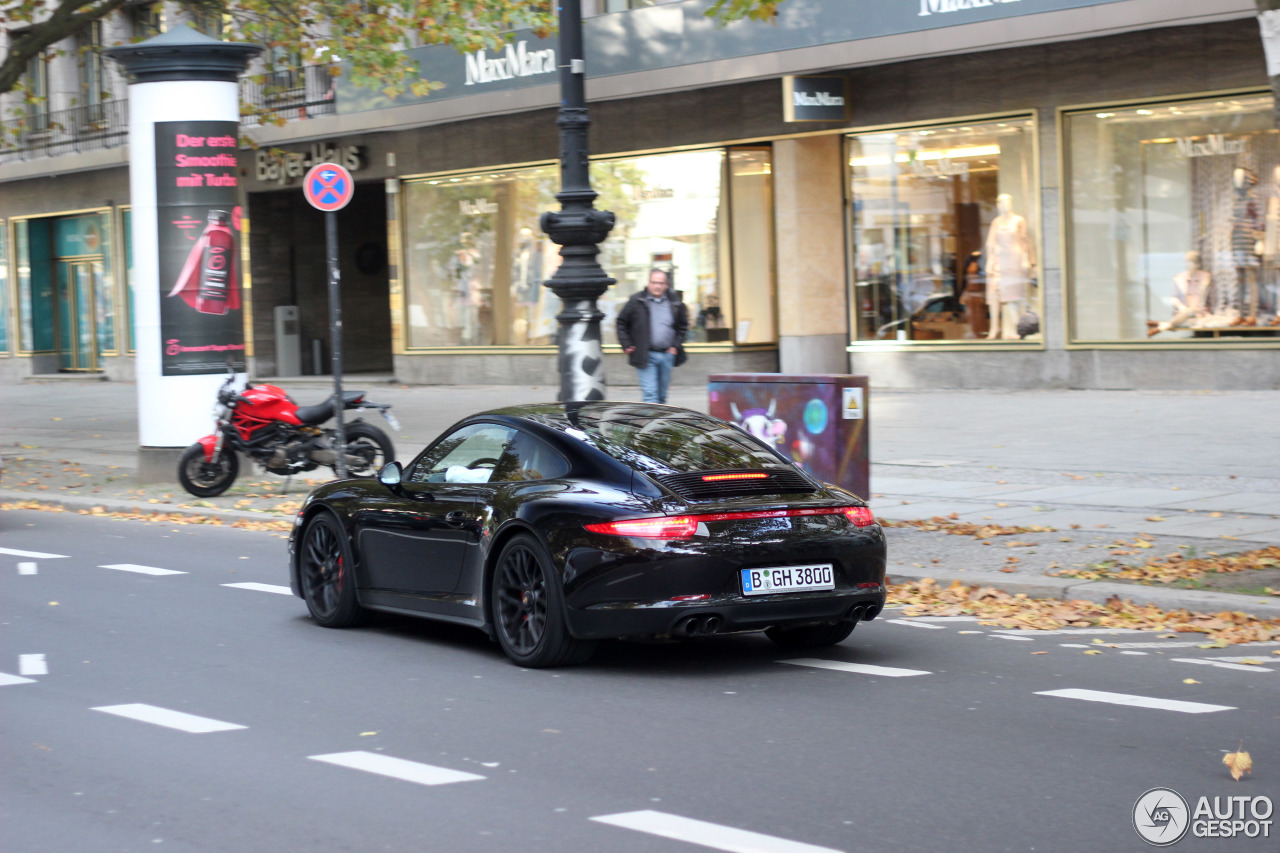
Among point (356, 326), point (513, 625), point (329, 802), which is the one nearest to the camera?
point (329, 802)

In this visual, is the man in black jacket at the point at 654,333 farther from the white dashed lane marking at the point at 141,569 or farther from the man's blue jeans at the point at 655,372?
the white dashed lane marking at the point at 141,569

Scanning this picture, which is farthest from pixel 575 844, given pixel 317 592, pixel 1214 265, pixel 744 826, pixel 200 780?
pixel 1214 265

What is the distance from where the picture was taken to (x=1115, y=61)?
66.6 feet

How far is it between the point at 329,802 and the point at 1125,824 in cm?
250

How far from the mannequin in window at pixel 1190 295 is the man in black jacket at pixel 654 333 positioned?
6.90 metres

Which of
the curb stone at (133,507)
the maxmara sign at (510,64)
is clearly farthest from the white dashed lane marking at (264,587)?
the maxmara sign at (510,64)

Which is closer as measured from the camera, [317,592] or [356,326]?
[317,592]

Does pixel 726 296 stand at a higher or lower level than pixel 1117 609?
higher

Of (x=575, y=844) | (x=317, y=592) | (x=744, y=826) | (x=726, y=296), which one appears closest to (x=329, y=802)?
(x=575, y=844)

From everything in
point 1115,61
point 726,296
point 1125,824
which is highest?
point 1115,61

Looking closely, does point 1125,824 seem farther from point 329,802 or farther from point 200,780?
point 200,780

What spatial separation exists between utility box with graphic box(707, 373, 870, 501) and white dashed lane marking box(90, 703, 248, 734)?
16.7ft

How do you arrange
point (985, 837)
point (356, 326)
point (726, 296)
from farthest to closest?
point (356, 326)
point (726, 296)
point (985, 837)

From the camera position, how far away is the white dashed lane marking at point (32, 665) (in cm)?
766
